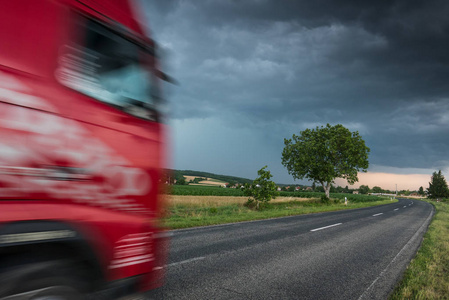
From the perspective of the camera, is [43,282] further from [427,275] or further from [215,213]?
[215,213]

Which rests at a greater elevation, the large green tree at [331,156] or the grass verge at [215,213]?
the large green tree at [331,156]

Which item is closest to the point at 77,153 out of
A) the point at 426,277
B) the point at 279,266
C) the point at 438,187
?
the point at 279,266

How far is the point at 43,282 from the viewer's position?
181 centimetres

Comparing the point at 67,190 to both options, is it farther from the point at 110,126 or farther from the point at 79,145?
the point at 110,126

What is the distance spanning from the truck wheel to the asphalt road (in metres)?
1.07

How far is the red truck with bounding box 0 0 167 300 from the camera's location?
170cm

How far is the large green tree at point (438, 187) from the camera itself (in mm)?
108319

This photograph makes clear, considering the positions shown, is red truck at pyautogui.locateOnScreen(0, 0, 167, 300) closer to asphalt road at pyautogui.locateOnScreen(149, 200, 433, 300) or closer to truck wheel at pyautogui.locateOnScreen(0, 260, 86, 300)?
truck wheel at pyautogui.locateOnScreen(0, 260, 86, 300)

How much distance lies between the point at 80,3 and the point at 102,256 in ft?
6.31

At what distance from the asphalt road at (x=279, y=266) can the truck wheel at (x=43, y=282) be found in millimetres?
1070

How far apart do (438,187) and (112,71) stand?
137 meters

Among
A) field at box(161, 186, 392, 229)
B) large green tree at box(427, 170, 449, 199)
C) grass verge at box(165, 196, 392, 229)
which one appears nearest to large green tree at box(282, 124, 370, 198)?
field at box(161, 186, 392, 229)

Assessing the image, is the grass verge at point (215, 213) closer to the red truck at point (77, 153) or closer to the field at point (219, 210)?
the field at point (219, 210)

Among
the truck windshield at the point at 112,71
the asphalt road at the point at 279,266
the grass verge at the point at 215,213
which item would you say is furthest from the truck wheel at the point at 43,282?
the grass verge at the point at 215,213
